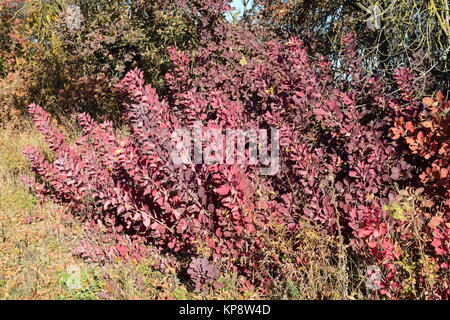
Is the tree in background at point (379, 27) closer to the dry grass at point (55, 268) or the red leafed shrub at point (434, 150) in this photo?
the red leafed shrub at point (434, 150)

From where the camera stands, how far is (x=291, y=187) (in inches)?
127

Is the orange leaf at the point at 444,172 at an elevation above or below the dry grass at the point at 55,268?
above

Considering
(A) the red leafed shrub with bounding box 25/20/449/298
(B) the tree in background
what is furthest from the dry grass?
(B) the tree in background

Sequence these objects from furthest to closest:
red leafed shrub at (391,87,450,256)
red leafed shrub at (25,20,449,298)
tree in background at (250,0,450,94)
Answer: tree in background at (250,0,450,94)
red leafed shrub at (25,20,449,298)
red leafed shrub at (391,87,450,256)

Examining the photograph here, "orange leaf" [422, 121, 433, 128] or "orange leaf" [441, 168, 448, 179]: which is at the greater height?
"orange leaf" [422, 121, 433, 128]

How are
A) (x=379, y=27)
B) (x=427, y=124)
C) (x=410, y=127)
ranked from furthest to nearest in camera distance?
(x=379, y=27) → (x=410, y=127) → (x=427, y=124)

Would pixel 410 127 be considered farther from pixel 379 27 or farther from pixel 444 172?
pixel 379 27

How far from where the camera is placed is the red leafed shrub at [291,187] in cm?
276

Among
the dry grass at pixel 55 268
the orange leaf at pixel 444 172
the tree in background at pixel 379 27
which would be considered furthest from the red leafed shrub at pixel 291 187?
the tree in background at pixel 379 27

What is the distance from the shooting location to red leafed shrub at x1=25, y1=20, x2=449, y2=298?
276 cm

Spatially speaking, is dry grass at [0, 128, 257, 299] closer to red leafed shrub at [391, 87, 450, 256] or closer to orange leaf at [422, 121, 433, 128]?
red leafed shrub at [391, 87, 450, 256]

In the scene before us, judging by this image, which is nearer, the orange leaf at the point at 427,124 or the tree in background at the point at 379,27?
the orange leaf at the point at 427,124

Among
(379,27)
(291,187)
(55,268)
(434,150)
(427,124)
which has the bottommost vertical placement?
(55,268)

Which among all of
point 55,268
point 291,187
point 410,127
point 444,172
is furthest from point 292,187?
point 55,268
